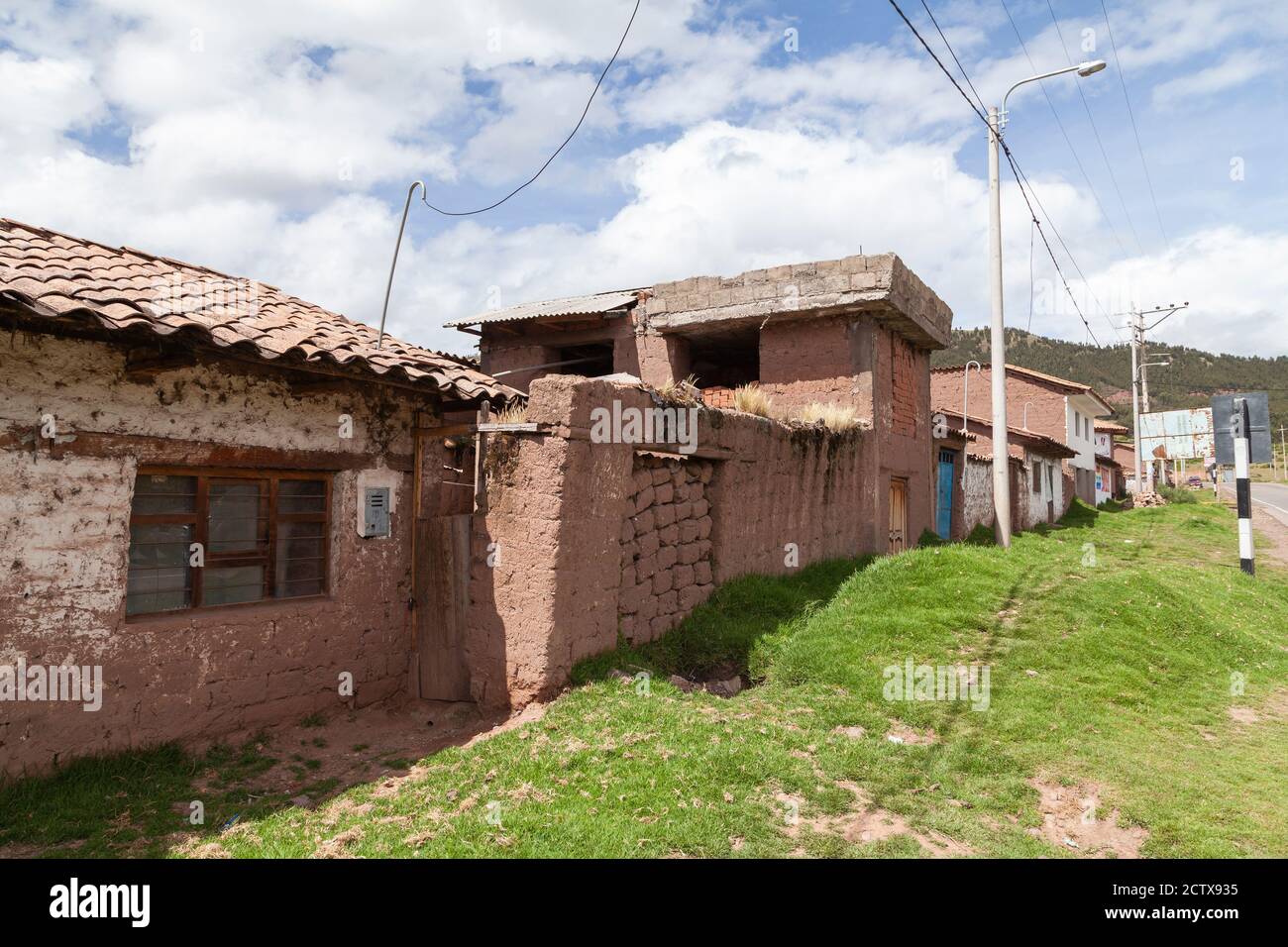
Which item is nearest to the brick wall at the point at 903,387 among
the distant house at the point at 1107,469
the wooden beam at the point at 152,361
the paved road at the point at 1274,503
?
the wooden beam at the point at 152,361

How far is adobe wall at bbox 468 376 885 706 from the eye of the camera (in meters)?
→ 6.27

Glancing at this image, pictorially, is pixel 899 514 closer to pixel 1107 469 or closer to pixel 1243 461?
pixel 1243 461

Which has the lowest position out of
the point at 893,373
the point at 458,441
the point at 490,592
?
the point at 490,592

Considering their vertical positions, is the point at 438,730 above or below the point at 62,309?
below

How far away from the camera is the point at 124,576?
518 centimetres

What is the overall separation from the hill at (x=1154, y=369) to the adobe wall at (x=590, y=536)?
6634 centimetres

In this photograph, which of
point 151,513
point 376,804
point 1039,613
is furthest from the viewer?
point 1039,613

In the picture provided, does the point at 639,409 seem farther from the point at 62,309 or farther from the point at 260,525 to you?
the point at 62,309

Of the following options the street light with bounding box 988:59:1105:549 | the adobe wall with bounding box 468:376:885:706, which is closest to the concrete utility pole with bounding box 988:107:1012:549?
the street light with bounding box 988:59:1105:549

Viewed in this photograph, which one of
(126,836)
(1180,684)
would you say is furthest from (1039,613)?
(126,836)

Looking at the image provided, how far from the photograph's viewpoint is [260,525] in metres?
6.19

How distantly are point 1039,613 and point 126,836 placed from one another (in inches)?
339

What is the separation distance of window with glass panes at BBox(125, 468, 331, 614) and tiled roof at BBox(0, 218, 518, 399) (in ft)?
3.72

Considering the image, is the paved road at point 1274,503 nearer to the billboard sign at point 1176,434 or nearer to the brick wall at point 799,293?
the billboard sign at point 1176,434
